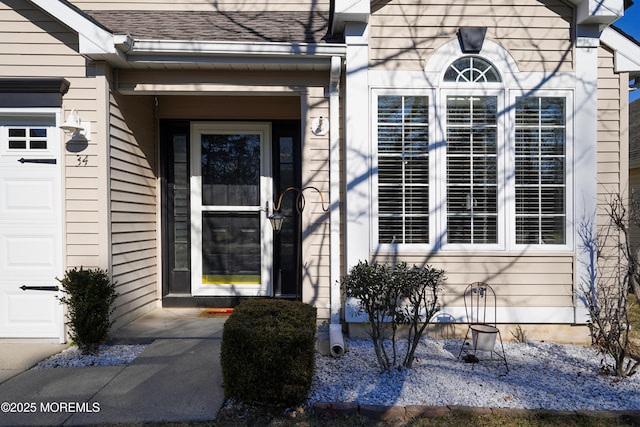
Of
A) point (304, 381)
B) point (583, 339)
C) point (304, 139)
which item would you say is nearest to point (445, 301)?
point (583, 339)

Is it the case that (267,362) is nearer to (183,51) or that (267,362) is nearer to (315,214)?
(315,214)

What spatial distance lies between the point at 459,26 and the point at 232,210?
3609 mm

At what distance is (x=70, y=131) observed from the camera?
398cm

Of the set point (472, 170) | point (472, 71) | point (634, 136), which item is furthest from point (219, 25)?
point (634, 136)

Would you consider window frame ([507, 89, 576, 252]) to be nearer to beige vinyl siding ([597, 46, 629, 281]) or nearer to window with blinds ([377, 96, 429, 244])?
beige vinyl siding ([597, 46, 629, 281])

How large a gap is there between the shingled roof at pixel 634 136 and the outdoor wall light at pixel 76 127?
11.6 m

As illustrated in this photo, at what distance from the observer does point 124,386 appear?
3.18 m

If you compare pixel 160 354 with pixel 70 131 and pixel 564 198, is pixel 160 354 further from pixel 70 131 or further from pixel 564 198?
pixel 564 198

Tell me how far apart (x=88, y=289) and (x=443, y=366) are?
3494 millimetres

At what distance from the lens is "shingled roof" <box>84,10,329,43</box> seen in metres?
4.19

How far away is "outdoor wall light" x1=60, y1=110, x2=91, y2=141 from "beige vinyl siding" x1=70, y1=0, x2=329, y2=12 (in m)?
2.23

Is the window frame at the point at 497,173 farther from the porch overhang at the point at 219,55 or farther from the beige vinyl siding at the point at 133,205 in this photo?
the beige vinyl siding at the point at 133,205

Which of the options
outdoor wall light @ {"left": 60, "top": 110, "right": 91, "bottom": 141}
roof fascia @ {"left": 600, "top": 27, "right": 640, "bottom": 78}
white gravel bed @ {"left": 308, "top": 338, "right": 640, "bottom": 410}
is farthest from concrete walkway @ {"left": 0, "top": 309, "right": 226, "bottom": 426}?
roof fascia @ {"left": 600, "top": 27, "right": 640, "bottom": 78}

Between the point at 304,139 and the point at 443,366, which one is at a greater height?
the point at 304,139
